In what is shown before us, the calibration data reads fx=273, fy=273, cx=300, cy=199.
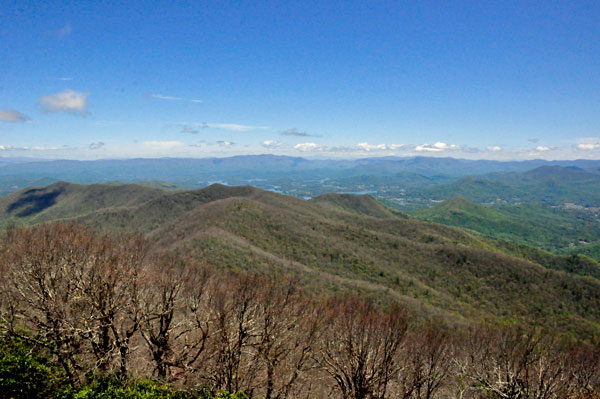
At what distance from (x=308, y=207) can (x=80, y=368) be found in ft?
432

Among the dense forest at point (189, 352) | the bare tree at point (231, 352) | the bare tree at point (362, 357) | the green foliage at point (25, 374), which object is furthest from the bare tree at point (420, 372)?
the green foliage at point (25, 374)

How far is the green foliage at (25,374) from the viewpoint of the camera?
1396cm

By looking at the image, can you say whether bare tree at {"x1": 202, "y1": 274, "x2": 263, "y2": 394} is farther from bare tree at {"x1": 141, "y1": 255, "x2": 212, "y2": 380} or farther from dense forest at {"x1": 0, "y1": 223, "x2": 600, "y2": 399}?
bare tree at {"x1": 141, "y1": 255, "x2": 212, "y2": 380}

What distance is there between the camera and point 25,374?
15.1 m

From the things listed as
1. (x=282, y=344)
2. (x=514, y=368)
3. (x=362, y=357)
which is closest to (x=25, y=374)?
(x=282, y=344)

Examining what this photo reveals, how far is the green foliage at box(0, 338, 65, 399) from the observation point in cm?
1396

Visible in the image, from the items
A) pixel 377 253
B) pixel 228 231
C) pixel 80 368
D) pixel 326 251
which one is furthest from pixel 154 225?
pixel 80 368

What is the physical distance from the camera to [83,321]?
59.8ft

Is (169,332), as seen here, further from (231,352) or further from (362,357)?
(362,357)

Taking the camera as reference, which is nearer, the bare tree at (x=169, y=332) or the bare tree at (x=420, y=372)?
the bare tree at (x=420, y=372)

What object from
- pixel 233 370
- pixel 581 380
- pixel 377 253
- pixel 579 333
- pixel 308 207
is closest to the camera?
pixel 581 380

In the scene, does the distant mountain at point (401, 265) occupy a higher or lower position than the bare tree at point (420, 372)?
lower

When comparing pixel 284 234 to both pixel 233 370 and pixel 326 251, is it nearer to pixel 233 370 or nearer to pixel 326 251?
pixel 326 251

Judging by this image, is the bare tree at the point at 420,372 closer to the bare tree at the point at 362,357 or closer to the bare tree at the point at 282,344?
the bare tree at the point at 362,357
